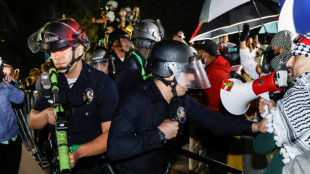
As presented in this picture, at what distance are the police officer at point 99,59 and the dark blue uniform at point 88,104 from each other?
9.41 ft

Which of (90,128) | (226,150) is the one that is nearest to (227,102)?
(90,128)

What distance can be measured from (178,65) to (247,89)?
74 cm

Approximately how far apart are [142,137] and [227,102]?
1.12 meters

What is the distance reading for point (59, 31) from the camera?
10.8ft

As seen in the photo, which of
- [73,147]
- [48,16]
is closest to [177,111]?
[73,147]

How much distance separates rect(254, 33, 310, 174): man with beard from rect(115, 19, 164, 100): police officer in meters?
1.90

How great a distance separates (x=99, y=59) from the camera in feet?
20.5

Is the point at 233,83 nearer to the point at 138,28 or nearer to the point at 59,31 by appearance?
the point at 59,31

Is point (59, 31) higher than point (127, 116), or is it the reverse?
point (59, 31)

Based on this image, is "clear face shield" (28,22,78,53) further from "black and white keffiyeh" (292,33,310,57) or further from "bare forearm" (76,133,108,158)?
"black and white keffiyeh" (292,33,310,57)

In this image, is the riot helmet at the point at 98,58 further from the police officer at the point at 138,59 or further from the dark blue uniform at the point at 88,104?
the dark blue uniform at the point at 88,104

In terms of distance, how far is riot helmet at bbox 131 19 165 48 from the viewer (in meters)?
5.39

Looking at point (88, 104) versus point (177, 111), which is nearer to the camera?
point (177, 111)

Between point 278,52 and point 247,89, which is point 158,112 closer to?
point 247,89
